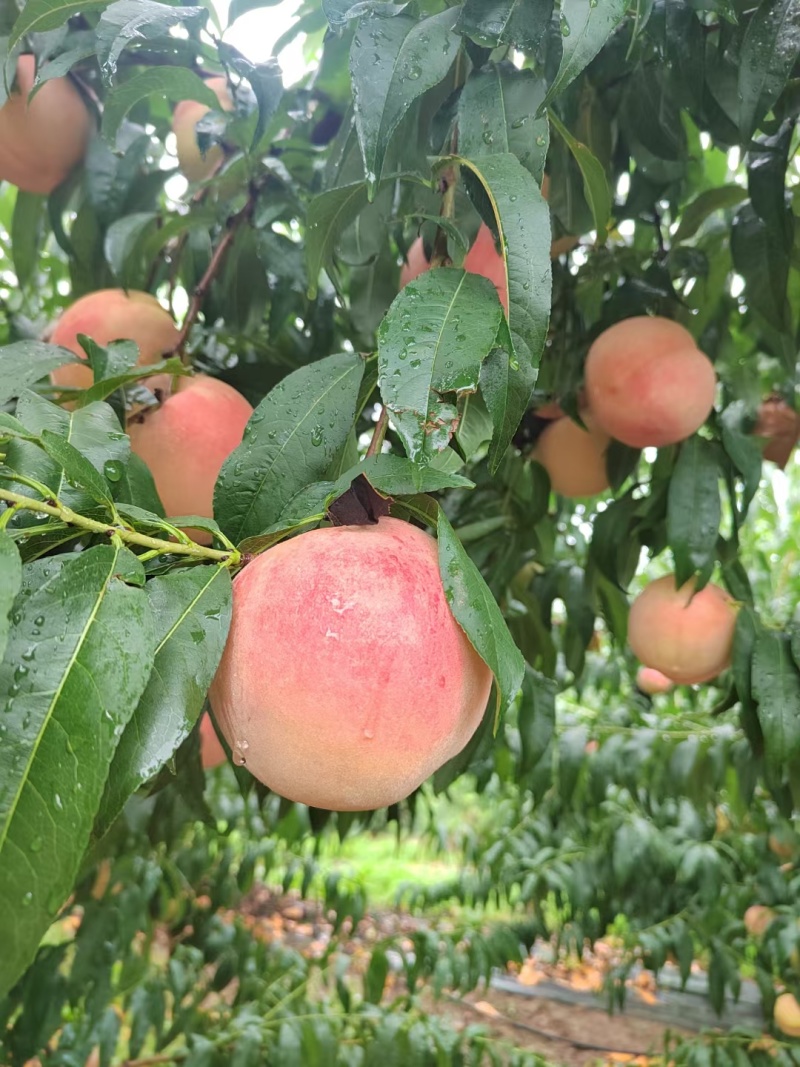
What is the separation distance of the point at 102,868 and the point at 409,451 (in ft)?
6.07

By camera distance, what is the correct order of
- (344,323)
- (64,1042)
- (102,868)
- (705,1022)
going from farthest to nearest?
(705,1022) → (102,868) → (64,1042) → (344,323)

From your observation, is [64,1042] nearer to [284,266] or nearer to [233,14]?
[284,266]

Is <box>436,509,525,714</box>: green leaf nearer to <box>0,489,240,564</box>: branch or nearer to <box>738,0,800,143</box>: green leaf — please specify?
<box>0,489,240,564</box>: branch

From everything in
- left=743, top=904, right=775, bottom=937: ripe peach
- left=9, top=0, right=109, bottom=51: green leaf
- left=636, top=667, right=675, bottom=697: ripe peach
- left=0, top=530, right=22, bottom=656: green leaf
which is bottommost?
left=743, top=904, right=775, bottom=937: ripe peach

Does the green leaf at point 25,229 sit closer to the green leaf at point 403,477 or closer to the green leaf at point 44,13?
the green leaf at point 44,13

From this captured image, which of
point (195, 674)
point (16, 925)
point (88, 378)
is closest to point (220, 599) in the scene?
point (195, 674)

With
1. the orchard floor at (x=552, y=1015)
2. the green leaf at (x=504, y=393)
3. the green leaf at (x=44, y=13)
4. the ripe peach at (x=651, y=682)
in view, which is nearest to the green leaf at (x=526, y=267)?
the green leaf at (x=504, y=393)

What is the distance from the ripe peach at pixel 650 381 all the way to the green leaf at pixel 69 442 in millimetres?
688

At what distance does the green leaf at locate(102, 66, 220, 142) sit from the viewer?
0.85 m

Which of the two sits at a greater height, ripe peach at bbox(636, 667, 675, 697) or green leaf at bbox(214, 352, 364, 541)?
green leaf at bbox(214, 352, 364, 541)

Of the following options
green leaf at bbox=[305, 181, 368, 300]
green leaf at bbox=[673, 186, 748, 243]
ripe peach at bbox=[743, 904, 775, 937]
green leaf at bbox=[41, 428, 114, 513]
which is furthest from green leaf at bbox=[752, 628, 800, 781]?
ripe peach at bbox=[743, 904, 775, 937]

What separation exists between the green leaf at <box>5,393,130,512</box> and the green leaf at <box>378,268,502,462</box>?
0.19 metres

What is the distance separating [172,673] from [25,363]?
1.40ft

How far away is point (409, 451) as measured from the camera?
1.51ft
